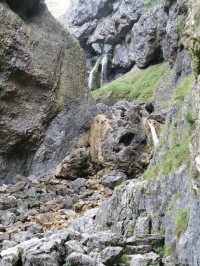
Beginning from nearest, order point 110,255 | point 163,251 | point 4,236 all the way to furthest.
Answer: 1. point 110,255
2. point 163,251
3. point 4,236

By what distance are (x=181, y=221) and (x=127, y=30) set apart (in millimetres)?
50298

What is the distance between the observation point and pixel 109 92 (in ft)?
161

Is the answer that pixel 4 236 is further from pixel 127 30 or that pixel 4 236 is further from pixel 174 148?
pixel 127 30

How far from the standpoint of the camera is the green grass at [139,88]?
155 ft

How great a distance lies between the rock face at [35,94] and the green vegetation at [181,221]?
18.3 meters

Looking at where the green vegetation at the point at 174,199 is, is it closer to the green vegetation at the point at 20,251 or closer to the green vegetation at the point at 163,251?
the green vegetation at the point at 163,251

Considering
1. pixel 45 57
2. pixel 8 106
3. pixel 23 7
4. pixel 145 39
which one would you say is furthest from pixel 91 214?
pixel 145 39

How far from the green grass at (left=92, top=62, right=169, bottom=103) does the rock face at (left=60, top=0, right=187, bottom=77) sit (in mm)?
1998

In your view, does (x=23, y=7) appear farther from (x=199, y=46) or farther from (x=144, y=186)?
(x=199, y=46)

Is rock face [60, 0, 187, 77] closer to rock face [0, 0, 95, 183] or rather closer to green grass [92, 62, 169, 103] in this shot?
green grass [92, 62, 169, 103]

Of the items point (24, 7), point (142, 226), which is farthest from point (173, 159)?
point (24, 7)

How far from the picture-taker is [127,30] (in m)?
58.0

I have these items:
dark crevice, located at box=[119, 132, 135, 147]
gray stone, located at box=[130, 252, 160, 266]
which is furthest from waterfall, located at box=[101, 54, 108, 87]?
gray stone, located at box=[130, 252, 160, 266]

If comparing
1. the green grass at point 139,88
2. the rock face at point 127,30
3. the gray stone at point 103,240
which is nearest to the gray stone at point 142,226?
the gray stone at point 103,240
